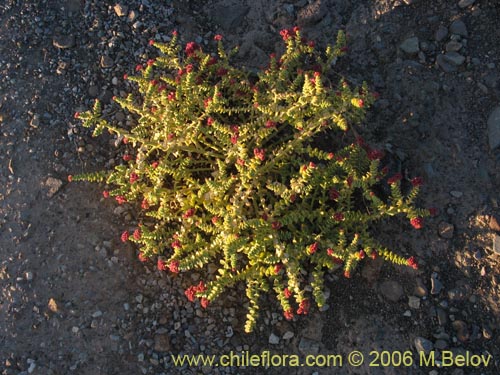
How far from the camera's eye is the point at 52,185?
14.0ft

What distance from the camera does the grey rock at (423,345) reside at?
3783 mm

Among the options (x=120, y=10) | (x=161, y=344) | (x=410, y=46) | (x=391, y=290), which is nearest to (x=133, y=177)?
(x=161, y=344)

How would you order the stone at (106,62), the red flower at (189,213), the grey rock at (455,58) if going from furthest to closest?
the stone at (106,62)
the grey rock at (455,58)
the red flower at (189,213)

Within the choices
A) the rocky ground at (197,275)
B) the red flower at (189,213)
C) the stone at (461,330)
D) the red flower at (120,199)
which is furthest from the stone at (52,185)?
the stone at (461,330)

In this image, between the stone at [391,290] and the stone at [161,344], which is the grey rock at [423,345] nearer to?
the stone at [391,290]

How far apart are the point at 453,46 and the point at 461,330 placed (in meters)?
2.12

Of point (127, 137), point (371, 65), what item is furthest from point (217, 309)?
point (371, 65)

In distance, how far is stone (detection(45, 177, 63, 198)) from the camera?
426 cm

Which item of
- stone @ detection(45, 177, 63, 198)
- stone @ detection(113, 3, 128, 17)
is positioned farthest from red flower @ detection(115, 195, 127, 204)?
stone @ detection(113, 3, 128, 17)

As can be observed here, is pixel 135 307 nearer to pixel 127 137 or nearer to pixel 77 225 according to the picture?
pixel 77 225

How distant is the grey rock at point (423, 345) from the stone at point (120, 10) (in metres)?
3.40

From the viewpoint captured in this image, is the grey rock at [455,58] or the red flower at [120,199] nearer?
the red flower at [120,199]

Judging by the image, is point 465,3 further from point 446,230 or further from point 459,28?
point 446,230

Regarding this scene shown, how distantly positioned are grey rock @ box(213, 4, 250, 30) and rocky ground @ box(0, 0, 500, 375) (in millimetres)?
10
